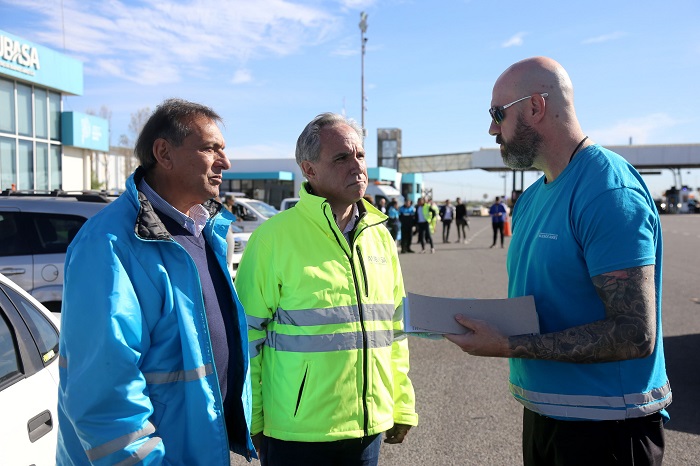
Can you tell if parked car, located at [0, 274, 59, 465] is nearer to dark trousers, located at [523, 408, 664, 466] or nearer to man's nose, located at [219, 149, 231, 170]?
man's nose, located at [219, 149, 231, 170]

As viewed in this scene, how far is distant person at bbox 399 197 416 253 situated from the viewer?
21.6 meters

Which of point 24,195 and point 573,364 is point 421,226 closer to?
point 24,195

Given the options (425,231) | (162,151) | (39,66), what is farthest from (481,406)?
(39,66)

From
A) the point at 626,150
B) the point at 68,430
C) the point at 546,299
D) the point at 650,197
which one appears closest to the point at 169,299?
the point at 68,430

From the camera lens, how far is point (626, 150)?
207ft

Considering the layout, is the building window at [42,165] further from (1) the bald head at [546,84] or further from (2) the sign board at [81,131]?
(1) the bald head at [546,84]

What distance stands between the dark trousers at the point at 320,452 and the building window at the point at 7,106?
21.8m

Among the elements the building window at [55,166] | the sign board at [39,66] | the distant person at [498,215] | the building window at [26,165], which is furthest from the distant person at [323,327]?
the building window at [55,166]

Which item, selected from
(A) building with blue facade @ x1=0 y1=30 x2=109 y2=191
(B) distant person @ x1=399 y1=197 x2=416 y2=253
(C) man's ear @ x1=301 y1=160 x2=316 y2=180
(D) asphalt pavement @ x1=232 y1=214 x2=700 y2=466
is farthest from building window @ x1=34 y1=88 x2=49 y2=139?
(C) man's ear @ x1=301 y1=160 x2=316 y2=180

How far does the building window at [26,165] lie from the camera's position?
21.8 m

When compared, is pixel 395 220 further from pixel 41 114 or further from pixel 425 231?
pixel 41 114

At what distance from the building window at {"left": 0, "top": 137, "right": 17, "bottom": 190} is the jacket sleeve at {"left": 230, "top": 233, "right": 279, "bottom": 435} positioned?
2127cm

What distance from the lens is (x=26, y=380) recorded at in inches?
113

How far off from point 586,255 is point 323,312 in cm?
108
